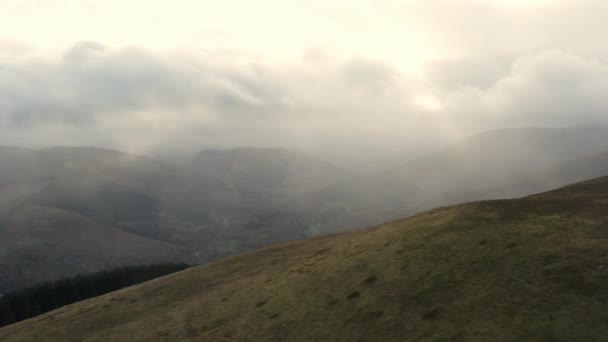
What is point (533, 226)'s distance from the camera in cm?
5531

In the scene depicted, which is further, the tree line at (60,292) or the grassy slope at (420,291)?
the tree line at (60,292)

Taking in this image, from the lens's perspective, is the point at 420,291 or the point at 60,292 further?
the point at 60,292

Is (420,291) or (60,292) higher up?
(60,292)

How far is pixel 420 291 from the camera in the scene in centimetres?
4947

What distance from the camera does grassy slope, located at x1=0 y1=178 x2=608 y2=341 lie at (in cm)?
3962

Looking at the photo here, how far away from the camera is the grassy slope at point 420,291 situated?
1560 inches

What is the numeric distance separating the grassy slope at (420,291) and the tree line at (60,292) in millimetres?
81491

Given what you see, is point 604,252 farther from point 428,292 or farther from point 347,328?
point 347,328

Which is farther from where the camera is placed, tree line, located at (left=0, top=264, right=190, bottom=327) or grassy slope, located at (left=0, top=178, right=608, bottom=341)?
tree line, located at (left=0, top=264, right=190, bottom=327)

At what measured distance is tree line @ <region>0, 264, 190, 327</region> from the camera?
154750 millimetres

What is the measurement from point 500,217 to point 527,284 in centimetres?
2002

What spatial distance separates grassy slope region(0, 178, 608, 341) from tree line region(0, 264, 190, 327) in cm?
8149

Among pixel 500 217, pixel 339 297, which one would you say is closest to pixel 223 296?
pixel 339 297

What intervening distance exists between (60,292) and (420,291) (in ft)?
543
